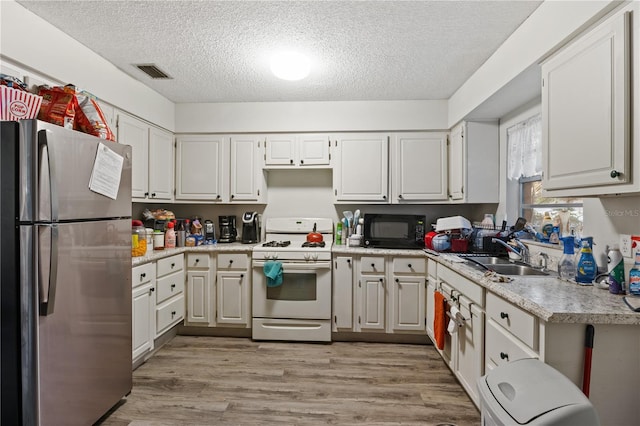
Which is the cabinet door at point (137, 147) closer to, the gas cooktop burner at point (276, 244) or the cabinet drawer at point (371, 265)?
the gas cooktop burner at point (276, 244)

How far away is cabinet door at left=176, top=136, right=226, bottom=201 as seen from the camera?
11.2 feet

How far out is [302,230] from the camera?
357cm

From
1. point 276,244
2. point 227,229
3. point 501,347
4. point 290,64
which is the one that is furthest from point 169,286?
point 501,347

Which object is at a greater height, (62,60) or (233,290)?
(62,60)

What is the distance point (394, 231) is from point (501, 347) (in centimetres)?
170

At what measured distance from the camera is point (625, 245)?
1553 millimetres

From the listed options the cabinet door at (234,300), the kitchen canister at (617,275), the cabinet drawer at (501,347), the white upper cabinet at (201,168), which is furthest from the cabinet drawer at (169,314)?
the kitchen canister at (617,275)

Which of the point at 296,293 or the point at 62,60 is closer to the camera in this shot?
the point at 62,60

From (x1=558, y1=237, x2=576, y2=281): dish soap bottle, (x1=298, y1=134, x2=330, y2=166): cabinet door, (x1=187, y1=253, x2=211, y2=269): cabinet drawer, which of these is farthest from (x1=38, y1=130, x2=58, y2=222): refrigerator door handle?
(x1=558, y1=237, x2=576, y2=281): dish soap bottle

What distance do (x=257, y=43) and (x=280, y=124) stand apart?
1.22 metres

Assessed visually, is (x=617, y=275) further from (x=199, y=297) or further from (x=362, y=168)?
(x=199, y=297)

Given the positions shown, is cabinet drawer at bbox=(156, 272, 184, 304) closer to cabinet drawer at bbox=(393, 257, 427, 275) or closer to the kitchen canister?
cabinet drawer at bbox=(393, 257, 427, 275)

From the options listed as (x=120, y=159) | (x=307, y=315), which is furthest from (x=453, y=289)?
(x=120, y=159)

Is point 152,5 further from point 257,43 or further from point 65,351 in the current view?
point 65,351
